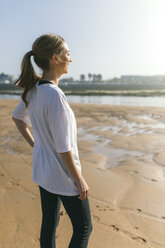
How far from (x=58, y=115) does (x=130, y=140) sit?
7.00m

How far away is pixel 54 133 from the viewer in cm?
150

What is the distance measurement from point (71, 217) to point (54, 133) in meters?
0.63

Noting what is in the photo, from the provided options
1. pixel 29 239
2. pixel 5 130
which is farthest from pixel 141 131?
pixel 29 239

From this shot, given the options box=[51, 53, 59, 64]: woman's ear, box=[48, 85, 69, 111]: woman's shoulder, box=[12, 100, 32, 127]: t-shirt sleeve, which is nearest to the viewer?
box=[48, 85, 69, 111]: woman's shoulder

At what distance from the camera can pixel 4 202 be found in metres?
3.74

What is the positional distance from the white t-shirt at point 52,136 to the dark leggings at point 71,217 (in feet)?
0.29

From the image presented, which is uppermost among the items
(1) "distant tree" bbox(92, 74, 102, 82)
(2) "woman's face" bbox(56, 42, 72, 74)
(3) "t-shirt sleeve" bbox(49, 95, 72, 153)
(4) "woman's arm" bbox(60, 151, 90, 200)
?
(1) "distant tree" bbox(92, 74, 102, 82)

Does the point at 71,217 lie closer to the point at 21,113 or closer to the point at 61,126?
the point at 61,126

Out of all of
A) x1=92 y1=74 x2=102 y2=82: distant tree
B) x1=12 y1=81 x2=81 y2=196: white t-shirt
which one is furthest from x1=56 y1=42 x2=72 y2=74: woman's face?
x1=92 y1=74 x2=102 y2=82: distant tree

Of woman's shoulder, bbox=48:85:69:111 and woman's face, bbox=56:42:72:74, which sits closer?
woman's shoulder, bbox=48:85:69:111

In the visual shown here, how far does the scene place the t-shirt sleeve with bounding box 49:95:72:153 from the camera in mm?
A: 1462

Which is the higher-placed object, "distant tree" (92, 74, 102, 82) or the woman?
"distant tree" (92, 74, 102, 82)

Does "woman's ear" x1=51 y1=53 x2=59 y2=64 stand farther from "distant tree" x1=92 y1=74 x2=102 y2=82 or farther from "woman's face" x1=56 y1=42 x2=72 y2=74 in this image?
"distant tree" x1=92 y1=74 x2=102 y2=82

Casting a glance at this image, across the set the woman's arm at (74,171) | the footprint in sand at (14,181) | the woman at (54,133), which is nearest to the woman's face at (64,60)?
the woman at (54,133)
